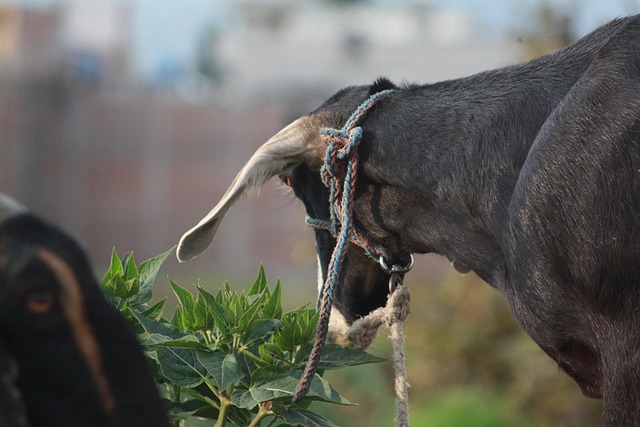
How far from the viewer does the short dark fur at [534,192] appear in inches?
118

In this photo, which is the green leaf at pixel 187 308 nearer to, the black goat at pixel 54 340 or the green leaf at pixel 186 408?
the green leaf at pixel 186 408

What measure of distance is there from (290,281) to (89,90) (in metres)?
7.61

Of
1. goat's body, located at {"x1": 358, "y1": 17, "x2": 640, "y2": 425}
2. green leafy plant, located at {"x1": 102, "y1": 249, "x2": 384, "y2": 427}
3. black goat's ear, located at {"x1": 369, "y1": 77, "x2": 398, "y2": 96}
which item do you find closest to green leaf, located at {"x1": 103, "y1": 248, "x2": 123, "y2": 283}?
green leafy plant, located at {"x1": 102, "y1": 249, "x2": 384, "y2": 427}

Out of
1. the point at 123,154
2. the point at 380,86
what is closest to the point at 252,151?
the point at 123,154

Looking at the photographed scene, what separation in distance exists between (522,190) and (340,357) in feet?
2.51

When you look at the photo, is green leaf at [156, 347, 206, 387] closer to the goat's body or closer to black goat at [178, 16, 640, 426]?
black goat at [178, 16, 640, 426]

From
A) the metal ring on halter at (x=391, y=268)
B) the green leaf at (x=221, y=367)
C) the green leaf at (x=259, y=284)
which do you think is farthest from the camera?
the metal ring on halter at (x=391, y=268)

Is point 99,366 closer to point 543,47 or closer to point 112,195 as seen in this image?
point 543,47

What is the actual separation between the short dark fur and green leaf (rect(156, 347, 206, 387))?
1.07m

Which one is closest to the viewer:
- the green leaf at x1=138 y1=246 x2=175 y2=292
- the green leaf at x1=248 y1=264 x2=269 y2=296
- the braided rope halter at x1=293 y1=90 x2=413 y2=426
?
the green leaf at x1=138 y1=246 x2=175 y2=292

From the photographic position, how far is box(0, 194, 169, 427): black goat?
1.72 metres

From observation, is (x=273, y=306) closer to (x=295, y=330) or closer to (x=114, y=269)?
(x=295, y=330)

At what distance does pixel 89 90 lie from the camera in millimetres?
27219

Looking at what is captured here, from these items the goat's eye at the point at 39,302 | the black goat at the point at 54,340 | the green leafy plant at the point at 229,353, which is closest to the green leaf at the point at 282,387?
the green leafy plant at the point at 229,353
